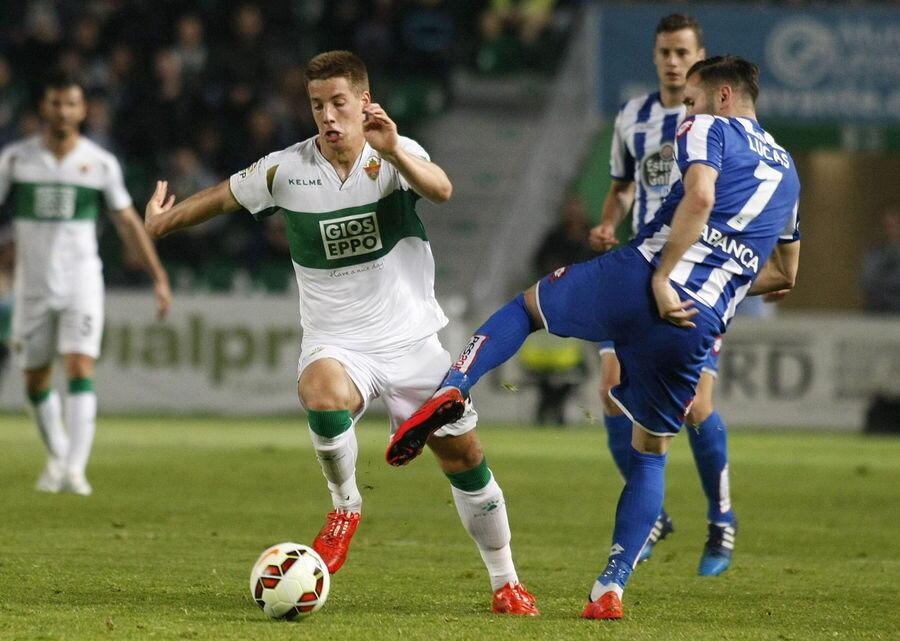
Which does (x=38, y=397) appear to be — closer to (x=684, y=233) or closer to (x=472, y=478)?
(x=472, y=478)

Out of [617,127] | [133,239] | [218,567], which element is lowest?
[218,567]

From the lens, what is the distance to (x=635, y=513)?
5492 millimetres

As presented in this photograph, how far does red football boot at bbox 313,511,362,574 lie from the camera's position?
5.68m

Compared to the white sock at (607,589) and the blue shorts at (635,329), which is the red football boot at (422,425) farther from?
the white sock at (607,589)

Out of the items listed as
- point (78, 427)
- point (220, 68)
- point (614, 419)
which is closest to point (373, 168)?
point (614, 419)

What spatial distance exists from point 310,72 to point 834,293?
1680cm

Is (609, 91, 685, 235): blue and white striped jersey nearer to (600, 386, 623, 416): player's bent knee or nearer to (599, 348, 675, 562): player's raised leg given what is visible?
(599, 348, 675, 562): player's raised leg

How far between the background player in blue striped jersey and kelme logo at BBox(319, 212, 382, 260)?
61 centimetres

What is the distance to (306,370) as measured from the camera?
5723 mm

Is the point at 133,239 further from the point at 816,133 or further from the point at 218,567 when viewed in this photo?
the point at 816,133

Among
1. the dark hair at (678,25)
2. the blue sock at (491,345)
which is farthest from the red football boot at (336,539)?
the dark hair at (678,25)

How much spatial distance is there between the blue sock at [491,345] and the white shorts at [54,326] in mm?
4584

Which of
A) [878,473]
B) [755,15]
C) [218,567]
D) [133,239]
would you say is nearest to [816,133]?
[755,15]

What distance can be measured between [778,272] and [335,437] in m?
1.86
